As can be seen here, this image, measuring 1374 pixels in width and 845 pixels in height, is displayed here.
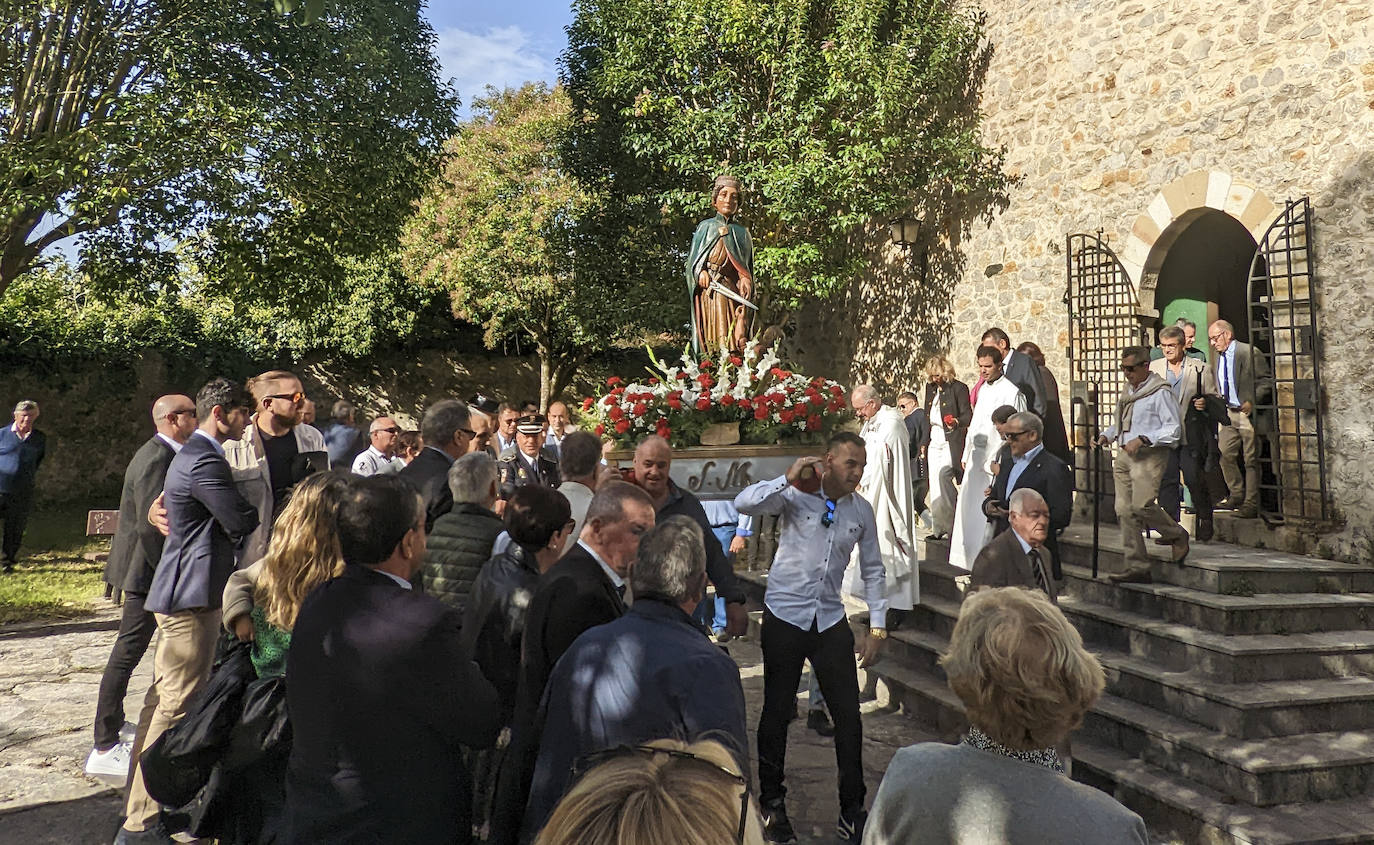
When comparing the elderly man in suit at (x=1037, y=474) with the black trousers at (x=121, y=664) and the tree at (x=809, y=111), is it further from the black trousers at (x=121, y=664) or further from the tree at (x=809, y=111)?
the tree at (x=809, y=111)

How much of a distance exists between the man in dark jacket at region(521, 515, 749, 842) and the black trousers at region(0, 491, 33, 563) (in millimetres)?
11296

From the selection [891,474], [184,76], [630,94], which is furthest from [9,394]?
[891,474]

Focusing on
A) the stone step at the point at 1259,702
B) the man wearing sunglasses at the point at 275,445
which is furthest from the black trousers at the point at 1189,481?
the man wearing sunglasses at the point at 275,445

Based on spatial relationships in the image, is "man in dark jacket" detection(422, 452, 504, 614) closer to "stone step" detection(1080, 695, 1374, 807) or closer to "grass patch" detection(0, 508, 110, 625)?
"stone step" detection(1080, 695, 1374, 807)

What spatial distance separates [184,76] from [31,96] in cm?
174

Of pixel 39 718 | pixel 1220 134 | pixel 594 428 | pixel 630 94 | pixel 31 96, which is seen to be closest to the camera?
pixel 39 718

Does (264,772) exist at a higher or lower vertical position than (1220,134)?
lower

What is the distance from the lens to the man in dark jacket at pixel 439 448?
183 inches

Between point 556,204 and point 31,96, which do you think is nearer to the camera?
point 31,96

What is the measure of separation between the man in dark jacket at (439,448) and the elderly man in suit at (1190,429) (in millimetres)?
5210

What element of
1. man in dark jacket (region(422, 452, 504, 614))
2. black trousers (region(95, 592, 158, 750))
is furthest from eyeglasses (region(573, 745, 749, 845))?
black trousers (region(95, 592, 158, 750))

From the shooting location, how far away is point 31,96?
1137cm

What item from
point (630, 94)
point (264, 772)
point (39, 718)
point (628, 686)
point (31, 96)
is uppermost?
point (630, 94)

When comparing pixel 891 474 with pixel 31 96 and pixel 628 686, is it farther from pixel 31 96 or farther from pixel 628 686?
pixel 31 96
